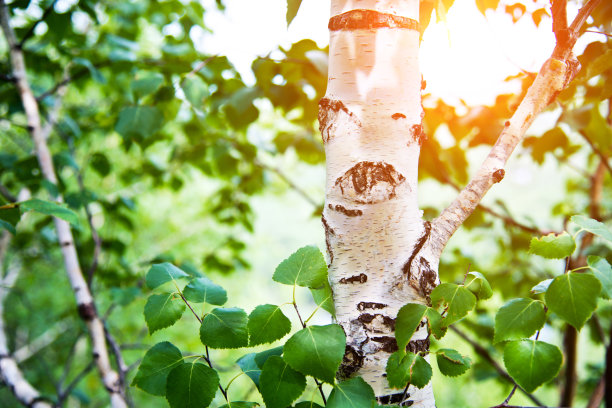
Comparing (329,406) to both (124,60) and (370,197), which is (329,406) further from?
(124,60)

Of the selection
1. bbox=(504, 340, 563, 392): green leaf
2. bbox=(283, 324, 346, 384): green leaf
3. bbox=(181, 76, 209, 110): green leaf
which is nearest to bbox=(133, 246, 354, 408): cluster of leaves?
bbox=(283, 324, 346, 384): green leaf

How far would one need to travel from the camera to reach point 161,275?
0.45m

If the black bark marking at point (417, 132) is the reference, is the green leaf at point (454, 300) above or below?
below

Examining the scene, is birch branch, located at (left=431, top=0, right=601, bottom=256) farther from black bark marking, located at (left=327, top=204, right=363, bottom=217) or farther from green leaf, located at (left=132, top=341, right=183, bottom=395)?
green leaf, located at (left=132, top=341, right=183, bottom=395)

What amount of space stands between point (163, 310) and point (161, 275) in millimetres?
47

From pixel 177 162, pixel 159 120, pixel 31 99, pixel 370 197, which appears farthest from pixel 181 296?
pixel 177 162

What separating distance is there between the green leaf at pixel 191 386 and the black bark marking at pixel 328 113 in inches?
10.6

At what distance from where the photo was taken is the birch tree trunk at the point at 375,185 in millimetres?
397

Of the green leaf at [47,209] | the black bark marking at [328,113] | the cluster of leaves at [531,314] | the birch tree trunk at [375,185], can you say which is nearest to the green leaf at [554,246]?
the cluster of leaves at [531,314]

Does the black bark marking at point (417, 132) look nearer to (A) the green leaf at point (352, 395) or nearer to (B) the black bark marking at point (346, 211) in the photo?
(B) the black bark marking at point (346, 211)

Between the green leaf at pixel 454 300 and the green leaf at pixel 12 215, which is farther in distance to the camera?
the green leaf at pixel 12 215

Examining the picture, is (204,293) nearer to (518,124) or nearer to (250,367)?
(250,367)

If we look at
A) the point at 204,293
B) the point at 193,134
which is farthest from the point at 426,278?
the point at 193,134

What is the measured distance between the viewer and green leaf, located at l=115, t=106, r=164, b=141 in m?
0.86
